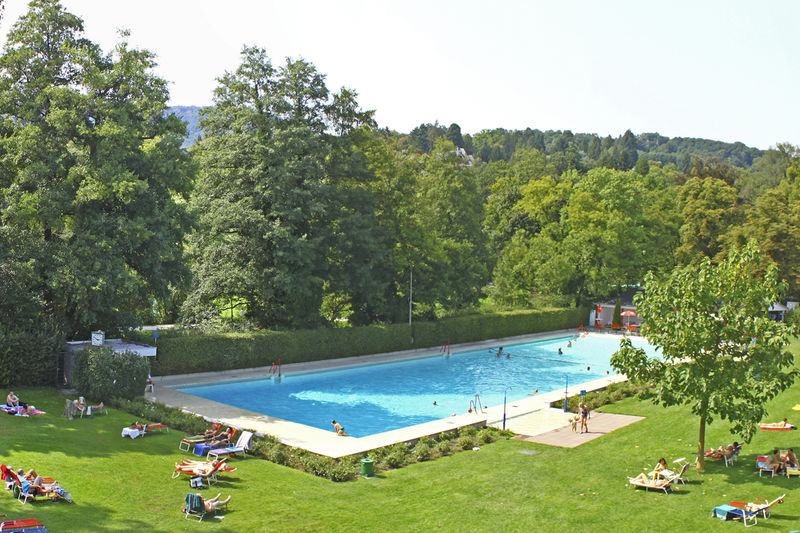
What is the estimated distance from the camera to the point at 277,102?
37.1 meters

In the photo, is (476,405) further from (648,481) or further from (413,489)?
(648,481)

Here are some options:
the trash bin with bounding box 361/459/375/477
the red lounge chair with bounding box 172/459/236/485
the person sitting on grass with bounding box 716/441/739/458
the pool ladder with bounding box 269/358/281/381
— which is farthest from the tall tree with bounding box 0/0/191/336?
the person sitting on grass with bounding box 716/441/739/458

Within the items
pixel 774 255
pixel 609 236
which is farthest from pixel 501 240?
pixel 774 255

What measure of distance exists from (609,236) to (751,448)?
133 feet

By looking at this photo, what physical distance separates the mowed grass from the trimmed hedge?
1000 cm

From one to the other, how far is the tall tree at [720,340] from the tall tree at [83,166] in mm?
19580

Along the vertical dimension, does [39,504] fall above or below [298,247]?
below

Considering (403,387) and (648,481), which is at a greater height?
(648,481)

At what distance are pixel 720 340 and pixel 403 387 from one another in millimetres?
20558

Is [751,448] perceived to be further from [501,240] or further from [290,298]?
[501,240]

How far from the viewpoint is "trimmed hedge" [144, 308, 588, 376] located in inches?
1275

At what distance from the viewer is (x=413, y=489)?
17.5m

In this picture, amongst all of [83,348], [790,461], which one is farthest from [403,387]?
[790,461]

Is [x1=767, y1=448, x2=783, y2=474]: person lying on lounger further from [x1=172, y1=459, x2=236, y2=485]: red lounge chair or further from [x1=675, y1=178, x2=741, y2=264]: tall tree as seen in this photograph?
[x1=675, y1=178, x2=741, y2=264]: tall tree
